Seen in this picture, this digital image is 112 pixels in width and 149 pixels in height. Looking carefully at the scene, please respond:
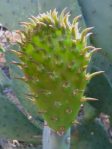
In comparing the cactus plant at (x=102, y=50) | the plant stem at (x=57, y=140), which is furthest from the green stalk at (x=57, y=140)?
the cactus plant at (x=102, y=50)

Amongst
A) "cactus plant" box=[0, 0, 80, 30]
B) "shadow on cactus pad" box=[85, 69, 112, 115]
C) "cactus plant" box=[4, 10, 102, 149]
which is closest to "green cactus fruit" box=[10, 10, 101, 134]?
"cactus plant" box=[4, 10, 102, 149]

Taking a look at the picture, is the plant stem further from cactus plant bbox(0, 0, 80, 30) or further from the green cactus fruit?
cactus plant bbox(0, 0, 80, 30)

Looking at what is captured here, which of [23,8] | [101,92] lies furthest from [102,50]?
[23,8]

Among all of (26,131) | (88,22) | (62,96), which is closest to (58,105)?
(62,96)

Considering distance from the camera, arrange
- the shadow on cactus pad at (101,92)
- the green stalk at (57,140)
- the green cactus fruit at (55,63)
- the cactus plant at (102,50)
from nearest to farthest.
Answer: the green cactus fruit at (55,63), the green stalk at (57,140), the cactus plant at (102,50), the shadow on cactus pad at (101,92)

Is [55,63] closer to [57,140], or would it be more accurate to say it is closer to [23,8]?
[57,140]

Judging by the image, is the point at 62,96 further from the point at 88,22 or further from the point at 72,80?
the point at 88,22

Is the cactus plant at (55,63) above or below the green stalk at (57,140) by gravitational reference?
above

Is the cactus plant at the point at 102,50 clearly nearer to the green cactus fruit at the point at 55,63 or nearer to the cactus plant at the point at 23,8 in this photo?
the cactus plant at the point at 23,8
